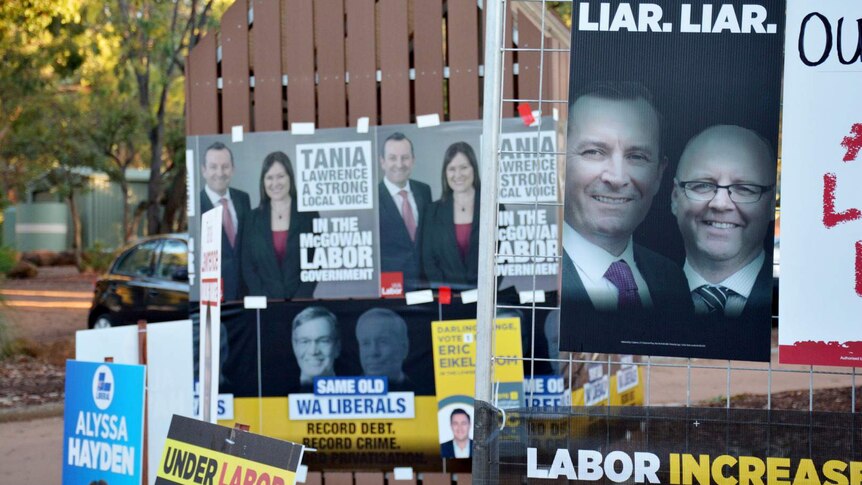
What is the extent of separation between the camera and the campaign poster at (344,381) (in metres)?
6.91

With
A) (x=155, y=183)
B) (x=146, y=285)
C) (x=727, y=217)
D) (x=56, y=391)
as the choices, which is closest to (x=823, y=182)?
(x=727, y=217)

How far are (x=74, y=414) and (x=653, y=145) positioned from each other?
137 inches

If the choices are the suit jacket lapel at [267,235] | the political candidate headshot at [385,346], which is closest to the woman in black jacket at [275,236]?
the suit jacket lapel at [267,235]

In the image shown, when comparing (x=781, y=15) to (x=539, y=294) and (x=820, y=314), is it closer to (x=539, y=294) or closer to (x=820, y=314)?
(x=820, y=314)

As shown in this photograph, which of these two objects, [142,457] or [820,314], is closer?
[820,314]

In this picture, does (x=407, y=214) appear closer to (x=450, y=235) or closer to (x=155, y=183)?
(x=450, y=235)

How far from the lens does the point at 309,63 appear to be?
700cm

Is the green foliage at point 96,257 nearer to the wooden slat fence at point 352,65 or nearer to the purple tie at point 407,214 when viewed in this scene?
the wooden slat fence at point 352,65

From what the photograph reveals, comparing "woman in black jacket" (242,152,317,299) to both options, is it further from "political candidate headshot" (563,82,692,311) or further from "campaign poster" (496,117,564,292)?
"political candidate headshot" (563,82,692,311)

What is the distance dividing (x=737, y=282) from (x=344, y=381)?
3.72 m

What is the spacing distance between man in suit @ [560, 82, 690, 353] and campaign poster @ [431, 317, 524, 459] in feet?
9.69

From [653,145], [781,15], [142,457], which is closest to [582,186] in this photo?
[653,145]

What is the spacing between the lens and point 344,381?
698cm

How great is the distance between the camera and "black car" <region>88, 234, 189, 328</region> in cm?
1377
